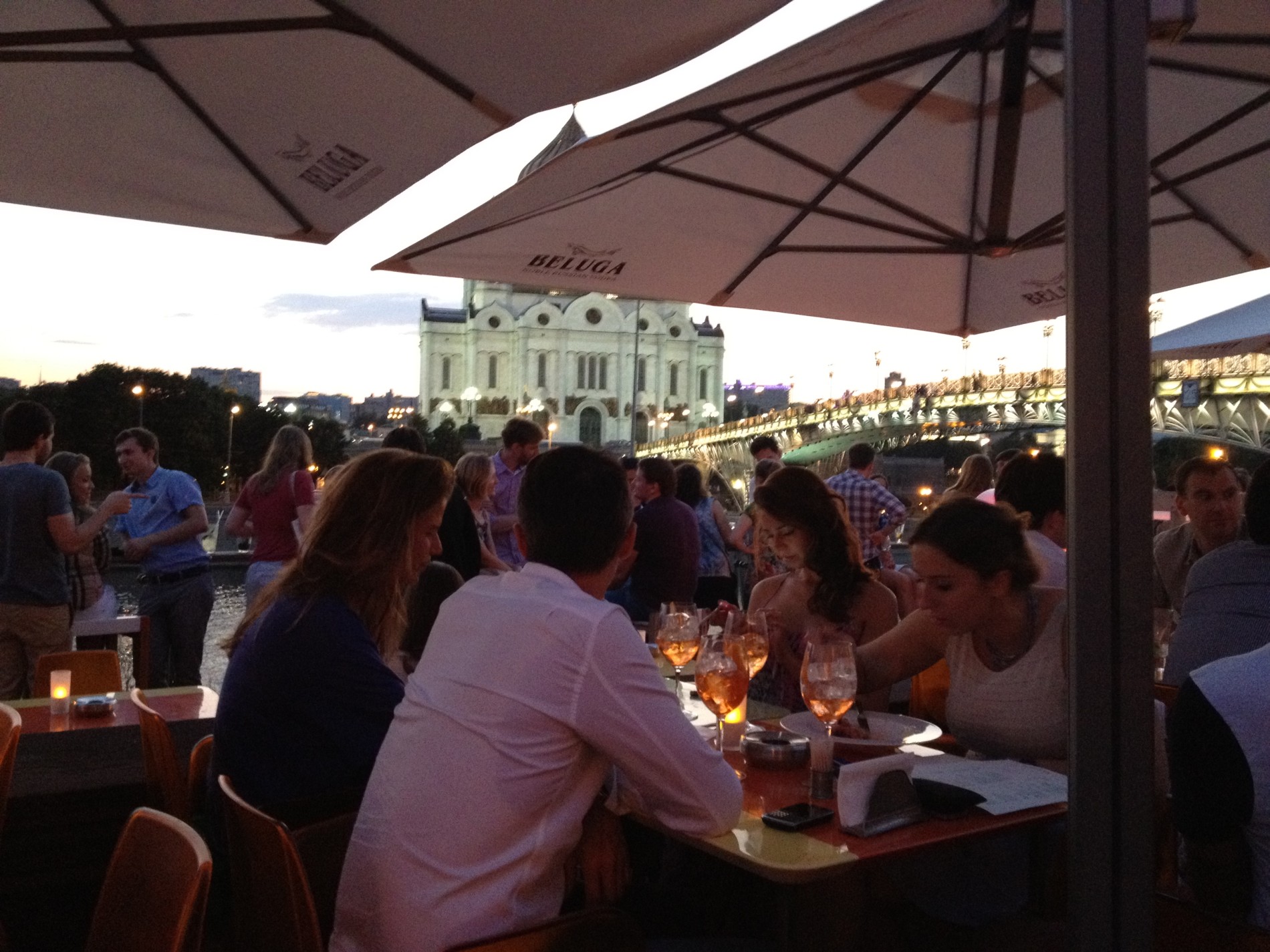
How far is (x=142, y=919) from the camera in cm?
154

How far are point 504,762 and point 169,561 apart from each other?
4375mm

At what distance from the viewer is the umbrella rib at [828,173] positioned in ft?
12.2

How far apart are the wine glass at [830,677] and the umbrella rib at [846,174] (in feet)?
6.82

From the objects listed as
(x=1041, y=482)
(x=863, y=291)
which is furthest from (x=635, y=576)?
(x=1041, y=482)

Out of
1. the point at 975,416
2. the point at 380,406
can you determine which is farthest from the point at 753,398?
the point at 975,416

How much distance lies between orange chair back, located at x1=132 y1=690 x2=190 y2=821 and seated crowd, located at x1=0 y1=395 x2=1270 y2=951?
Result: 10.0 inches

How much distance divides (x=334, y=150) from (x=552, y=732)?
2.34m

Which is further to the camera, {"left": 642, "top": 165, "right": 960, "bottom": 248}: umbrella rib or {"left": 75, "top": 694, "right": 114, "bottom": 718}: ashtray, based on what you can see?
{"left": 642, "top": 165, "right": 960, "bottom": 248}: umbrella rib

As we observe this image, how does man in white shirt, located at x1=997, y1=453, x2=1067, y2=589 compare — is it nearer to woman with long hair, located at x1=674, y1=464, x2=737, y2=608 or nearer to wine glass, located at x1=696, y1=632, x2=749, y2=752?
wine glass, located at x1=696, y1=632, x2=749, y2=752

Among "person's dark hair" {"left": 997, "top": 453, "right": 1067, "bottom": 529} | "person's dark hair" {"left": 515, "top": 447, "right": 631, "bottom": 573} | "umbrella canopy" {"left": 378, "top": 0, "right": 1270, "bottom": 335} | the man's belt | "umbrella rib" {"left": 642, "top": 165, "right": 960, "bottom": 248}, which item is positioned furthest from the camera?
the man's belt

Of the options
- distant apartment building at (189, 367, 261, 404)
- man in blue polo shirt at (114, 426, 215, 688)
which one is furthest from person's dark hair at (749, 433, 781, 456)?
distant apartment building at (189, 367, 261, 404)

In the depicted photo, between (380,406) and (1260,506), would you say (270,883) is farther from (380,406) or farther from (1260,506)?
(380,406)

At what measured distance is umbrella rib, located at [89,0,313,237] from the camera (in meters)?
2.98

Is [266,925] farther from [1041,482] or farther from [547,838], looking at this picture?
[1041,482]
